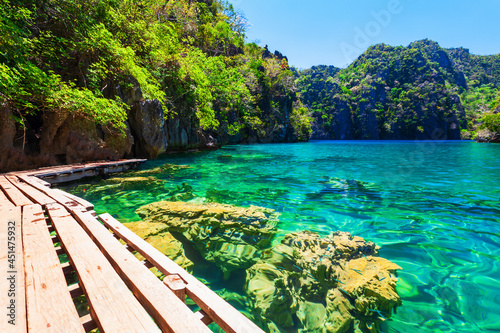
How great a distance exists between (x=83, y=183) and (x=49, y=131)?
102 inches

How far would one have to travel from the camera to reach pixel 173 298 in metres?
1.50

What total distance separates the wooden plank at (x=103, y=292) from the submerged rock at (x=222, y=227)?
1756 mm

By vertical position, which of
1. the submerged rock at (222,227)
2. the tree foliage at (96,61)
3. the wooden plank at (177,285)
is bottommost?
the submerged rock at (222,227)

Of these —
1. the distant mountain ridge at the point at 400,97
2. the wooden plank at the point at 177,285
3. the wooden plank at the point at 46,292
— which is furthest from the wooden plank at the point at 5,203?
the distant mountain ridge at the point at 400,97

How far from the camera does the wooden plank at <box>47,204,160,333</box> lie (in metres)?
1.25

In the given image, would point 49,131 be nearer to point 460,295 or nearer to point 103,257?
point 103,257

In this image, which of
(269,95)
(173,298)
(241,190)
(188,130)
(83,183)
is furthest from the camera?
(269,95)

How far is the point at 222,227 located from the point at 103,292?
115 inches

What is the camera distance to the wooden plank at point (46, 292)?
1255 millimetres

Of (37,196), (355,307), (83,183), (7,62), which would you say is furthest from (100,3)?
(355,307)

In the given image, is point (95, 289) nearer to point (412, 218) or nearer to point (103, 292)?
point (103, 292)

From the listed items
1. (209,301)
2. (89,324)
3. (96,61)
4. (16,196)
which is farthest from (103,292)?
(96,61)

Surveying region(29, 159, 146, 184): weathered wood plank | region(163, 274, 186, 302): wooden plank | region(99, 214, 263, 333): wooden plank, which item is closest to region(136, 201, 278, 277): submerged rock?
region(99, 214, 263, 333): wooden plank

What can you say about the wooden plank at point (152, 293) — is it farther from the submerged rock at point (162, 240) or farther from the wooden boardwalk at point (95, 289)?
the submerged rock at point (162, 240)
